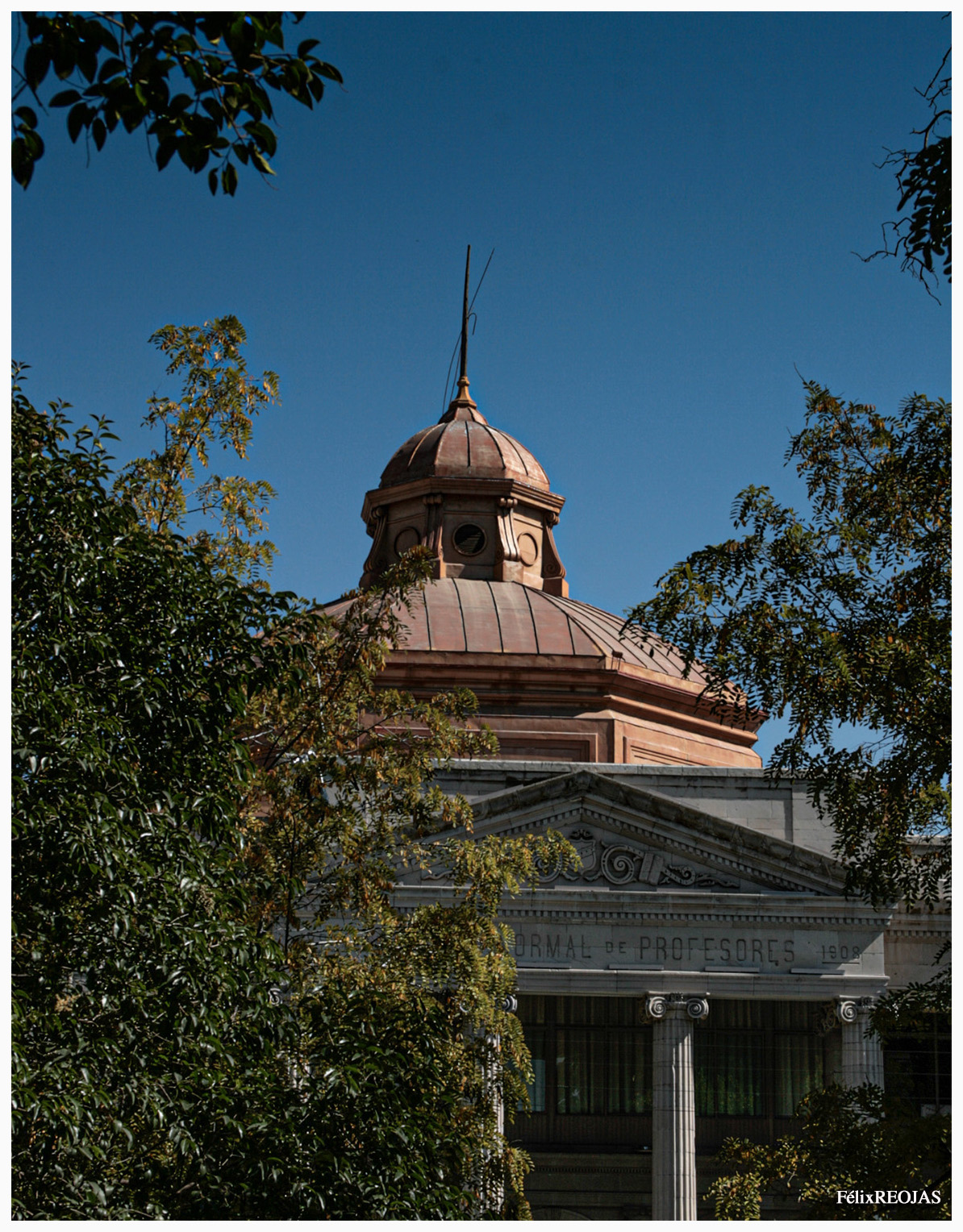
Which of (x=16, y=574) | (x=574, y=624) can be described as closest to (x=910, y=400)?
(x=16, y=574)

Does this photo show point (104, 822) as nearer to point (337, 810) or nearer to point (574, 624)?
point (337, 810)

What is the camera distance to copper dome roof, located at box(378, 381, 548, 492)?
3903 cm

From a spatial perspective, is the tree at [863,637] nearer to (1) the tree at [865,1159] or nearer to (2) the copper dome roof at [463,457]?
(1) the tree at [865,1159]

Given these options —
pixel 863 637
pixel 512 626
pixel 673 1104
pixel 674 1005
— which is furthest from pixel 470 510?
pixel 863 637

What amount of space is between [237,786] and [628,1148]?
23221 millimetres

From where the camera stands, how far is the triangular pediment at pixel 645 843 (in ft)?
88.8

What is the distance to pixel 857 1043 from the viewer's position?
27156mm

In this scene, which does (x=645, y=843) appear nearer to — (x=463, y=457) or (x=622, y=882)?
(x=622, y=882)

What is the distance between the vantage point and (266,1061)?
11.2 m

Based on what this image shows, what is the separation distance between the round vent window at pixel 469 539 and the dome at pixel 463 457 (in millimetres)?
1284

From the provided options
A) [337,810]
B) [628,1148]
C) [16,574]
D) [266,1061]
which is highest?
[16,574]

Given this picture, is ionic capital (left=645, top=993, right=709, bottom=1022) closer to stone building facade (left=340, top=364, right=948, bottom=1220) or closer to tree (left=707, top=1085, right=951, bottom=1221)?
stone building facade (left=340, top=364, right=948, bottom=1220)

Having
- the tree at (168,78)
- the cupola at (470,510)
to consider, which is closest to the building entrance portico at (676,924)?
the cupola at (470,510)

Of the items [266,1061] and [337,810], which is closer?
[266,1061]
